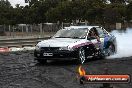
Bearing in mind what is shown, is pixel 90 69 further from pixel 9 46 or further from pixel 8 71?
pixel 9 46

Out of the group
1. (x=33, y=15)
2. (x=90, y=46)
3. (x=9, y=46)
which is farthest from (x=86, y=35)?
(x=33, y=15)

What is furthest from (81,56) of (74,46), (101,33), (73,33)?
(101,33)

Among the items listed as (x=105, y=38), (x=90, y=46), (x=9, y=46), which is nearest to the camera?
(x=90, y=46)

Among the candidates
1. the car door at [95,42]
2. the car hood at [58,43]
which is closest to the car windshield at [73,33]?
the car door at [95,42]

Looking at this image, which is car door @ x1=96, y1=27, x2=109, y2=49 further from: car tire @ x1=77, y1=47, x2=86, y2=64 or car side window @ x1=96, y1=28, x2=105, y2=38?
car tire @ x1=77, y1=47, x2=86, y2=64

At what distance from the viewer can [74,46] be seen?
13555 millimetres

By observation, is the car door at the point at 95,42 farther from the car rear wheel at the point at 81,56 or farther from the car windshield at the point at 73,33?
the car rear wheel at the point at 81,56

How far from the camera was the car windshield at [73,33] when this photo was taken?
14722 mm

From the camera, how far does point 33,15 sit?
3802 inches

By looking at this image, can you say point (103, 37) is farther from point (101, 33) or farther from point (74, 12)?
point (74, 12)

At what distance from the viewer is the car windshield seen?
14722 mm

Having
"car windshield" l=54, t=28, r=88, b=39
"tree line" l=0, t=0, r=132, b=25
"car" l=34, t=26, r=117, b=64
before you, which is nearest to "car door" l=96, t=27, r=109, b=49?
"car" l=34, t=26, r=117, b=64

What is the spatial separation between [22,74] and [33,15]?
8595cm

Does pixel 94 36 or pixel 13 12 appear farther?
pixel 13 12
